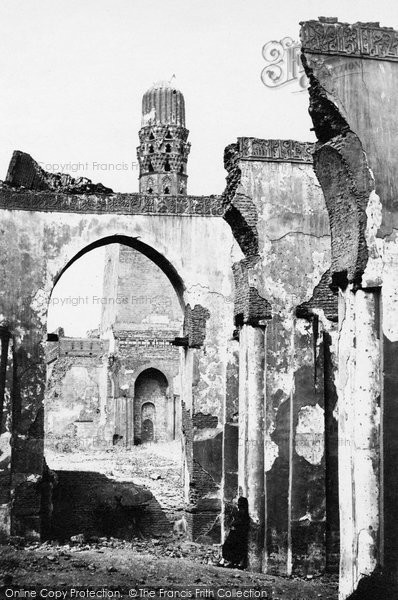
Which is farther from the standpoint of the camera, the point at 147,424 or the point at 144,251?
the point at 147,424

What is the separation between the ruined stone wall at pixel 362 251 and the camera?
527 centimetres

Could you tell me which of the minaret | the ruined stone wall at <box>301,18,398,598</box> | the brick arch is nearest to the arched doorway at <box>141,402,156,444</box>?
the minaret

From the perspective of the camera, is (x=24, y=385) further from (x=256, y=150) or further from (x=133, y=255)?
(x=133, y=255)

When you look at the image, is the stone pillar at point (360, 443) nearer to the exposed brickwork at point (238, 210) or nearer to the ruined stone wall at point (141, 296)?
the exposed brickwork at point (238, 210)

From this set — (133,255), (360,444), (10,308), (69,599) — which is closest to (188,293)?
(10,308)

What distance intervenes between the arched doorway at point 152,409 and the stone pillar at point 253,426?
19.9 metres

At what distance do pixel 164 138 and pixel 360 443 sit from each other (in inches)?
1222

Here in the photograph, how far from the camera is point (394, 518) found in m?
5.19

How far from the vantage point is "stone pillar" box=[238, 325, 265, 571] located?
887 centimetres

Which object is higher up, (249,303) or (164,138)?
(164,138)

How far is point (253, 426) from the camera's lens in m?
9.04

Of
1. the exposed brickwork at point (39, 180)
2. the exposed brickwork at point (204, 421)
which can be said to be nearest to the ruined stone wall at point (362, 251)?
the exposed brickwork at point (204, 421)

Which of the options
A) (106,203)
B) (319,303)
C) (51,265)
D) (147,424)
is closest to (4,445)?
(51,265)

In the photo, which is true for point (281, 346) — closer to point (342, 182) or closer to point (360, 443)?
point (342, 182)
